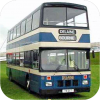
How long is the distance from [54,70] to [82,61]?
1423mm

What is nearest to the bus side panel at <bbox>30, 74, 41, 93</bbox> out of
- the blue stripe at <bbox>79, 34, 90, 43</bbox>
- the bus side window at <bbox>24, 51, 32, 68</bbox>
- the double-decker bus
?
the double-decker bus

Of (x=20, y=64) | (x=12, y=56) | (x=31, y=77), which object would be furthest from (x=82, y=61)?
(x=12, y=56)

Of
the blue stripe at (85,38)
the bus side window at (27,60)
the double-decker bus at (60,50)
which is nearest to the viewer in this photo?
the double-decker bus at (60,50)

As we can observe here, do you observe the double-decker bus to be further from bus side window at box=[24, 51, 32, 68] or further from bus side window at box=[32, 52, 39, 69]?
bus side window at box=[24, 51, 32, 68]

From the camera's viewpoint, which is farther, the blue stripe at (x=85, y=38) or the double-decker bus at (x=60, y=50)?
the blue stripe at (x=85, y=38)

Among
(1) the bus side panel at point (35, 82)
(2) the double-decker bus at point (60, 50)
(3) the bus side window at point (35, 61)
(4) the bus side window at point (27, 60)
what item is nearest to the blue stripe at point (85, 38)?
(2) the double-decker bus at point (60, 50)

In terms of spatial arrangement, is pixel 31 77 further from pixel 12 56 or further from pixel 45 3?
pixel 12 56

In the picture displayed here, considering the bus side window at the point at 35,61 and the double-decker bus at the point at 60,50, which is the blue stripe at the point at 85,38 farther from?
the bus side window at the point at 35,61

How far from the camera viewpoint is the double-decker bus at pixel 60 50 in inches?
528

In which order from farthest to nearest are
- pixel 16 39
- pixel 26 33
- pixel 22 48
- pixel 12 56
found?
pixel 12 56 < pixel 16 39 < pixel 22 48 < pixel 26 33

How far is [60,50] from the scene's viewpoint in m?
13.7

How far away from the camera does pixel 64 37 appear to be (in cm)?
1378

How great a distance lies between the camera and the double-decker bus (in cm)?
1341

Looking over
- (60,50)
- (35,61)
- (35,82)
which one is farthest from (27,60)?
(60,50)
